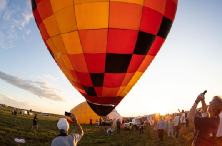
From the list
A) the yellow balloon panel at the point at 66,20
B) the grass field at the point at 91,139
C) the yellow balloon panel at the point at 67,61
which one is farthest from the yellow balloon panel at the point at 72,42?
the grass field at the point at 91,139

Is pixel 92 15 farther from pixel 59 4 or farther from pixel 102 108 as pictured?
pixel 102 108

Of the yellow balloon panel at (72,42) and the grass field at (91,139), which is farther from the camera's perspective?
the grass field at (91,139)

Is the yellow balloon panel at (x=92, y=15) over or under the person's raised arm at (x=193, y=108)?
over

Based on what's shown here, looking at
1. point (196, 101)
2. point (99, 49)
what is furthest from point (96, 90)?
point (196, 101)

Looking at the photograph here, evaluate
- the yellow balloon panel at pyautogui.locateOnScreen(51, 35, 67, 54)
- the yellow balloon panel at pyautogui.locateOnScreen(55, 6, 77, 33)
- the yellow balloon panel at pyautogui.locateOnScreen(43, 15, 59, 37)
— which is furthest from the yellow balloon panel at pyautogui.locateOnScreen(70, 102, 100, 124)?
the yellow balloon panel at pyautogui.locateOnScreen(55, 6, 77, 33)

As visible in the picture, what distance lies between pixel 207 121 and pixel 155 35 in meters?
4.35

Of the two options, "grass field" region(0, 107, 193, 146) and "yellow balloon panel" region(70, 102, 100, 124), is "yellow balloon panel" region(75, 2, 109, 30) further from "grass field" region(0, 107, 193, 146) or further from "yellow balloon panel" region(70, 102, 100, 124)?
"yellow balloon panel" region(70, 102, 100, 124)

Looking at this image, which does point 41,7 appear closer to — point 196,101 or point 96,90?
point 96,90

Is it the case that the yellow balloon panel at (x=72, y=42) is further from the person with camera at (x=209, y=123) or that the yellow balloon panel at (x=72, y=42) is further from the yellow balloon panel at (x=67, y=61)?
the person with camera at (x=209, y=123)

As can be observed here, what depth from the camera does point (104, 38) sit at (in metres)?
5.16

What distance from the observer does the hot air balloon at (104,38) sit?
5020 mm

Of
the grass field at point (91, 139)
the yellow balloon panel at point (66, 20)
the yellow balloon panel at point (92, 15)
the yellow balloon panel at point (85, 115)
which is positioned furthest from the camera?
the yellow balloon panel at point (85, 115)

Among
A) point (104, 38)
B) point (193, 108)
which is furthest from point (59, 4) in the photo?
point (193, 108)

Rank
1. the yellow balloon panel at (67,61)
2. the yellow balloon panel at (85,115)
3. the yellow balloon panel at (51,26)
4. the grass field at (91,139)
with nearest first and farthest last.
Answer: the yellow balloon panel at (51,26)
the yellow balloon panel at (67,61)
the grass field at (91,139)
the yellow balloon panel at (85,115)
